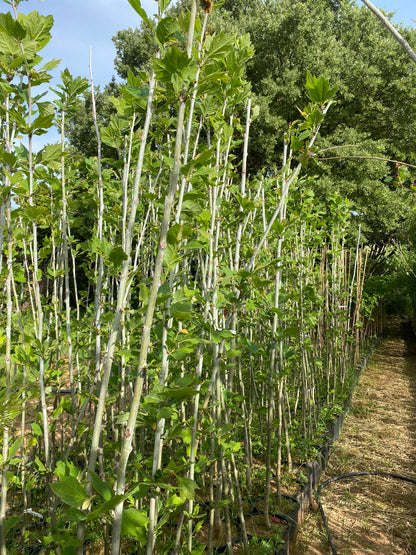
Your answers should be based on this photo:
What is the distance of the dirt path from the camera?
2.31 meters

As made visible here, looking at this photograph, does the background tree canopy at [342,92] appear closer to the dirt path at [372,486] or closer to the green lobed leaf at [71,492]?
the dirt path at [372,486]

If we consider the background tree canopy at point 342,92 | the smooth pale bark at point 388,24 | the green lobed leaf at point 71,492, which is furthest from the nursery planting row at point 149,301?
the background tree canopy at point 342,92

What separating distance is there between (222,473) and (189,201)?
3.78 ft

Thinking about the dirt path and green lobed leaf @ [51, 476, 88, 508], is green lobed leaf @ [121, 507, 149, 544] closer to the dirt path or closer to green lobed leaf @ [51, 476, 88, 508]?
green lobed leaf @ [51, 476, 88, 508]

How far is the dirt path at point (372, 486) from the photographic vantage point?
2309 millimetres

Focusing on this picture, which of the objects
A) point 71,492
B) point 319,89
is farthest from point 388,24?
point 71,492

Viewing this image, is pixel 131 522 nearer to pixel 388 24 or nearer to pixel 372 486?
pixel 388 24

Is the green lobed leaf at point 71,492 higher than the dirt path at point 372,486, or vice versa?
the green lobed leaf at point 71,492

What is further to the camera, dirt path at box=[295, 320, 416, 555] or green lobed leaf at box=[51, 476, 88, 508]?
dirt path at box=[295, 320, 416, 555]

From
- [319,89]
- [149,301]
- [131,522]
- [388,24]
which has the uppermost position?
[319,89]

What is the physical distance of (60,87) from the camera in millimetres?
1571

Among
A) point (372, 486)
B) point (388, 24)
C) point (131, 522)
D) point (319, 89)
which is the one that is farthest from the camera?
point (372, 486)

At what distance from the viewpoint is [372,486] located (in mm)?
2982

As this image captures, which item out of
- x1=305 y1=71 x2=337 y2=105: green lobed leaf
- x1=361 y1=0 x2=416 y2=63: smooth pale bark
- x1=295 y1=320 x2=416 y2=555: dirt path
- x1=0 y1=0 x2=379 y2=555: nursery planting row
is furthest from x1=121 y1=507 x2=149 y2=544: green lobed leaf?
x1=295 y1=320 x2=416 y2=555: dirt path
